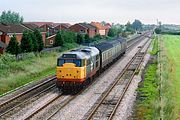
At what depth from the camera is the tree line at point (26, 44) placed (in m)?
52.5

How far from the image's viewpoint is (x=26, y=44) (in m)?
56.2

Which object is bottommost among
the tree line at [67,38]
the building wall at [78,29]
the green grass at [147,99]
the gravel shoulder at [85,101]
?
the gravel shoulder at [85,101]

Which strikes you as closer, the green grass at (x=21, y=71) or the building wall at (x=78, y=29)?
the green grass at (x=21, y=71)

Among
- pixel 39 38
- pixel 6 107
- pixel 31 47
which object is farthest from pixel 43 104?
pixel 39 38

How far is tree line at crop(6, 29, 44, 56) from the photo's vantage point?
52.5m

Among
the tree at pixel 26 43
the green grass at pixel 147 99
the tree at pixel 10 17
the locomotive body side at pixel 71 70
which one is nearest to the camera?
the green grass at pixel 147 99

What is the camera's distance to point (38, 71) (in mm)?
38688

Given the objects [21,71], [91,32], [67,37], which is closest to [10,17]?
[91,32]

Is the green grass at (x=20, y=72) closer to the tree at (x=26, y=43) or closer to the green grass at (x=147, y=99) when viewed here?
the tree at (x=26, y=43)

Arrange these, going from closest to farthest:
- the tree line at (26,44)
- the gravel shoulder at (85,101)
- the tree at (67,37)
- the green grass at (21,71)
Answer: the gravel shoulder at (85,101) → the green grass at (21,71) → the tree line at (26,44) → the tree at (67,37)

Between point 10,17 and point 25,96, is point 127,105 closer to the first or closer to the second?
point 25,96

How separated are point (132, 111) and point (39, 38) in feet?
137

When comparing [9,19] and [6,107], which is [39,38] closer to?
[6,107]

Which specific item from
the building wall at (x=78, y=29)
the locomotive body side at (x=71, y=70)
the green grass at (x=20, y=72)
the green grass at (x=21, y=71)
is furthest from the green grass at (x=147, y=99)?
the building wall at (x=78, y=29)
